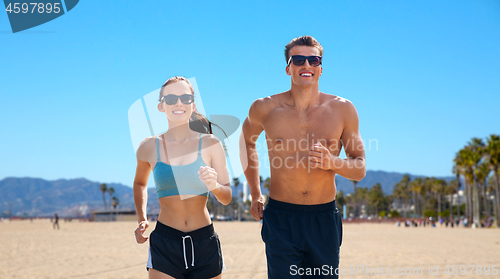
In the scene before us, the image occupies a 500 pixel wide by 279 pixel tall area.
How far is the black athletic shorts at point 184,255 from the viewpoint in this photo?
11.5 feet

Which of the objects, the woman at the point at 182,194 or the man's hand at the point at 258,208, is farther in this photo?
the man's hand at the point at 258,208

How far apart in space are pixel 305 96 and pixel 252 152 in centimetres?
80

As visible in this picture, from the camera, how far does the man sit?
12.2ft

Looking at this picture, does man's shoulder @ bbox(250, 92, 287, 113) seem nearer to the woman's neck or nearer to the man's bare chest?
the man's bare chest

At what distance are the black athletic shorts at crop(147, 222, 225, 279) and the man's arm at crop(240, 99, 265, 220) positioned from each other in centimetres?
77

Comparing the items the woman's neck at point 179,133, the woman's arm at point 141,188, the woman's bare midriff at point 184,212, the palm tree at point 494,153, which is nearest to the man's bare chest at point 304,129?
the woman's neck at point 179,133

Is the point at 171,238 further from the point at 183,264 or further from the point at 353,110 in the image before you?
the point at 353,110

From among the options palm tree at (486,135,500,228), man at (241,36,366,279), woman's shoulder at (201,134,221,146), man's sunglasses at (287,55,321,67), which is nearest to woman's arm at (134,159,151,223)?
woman's shoulder at (201,134,221,146)

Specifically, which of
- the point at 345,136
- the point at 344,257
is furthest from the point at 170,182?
the point at 344,257

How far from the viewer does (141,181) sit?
3902 mm

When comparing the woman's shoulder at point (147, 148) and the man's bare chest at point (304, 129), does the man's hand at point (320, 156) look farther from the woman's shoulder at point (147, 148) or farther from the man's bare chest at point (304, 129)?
the woman's shoulder at point (147, 148)

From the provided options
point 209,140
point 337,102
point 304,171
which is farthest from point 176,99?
point 337,102

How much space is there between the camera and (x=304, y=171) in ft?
12.5

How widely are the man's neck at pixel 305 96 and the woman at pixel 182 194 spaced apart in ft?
2.80
